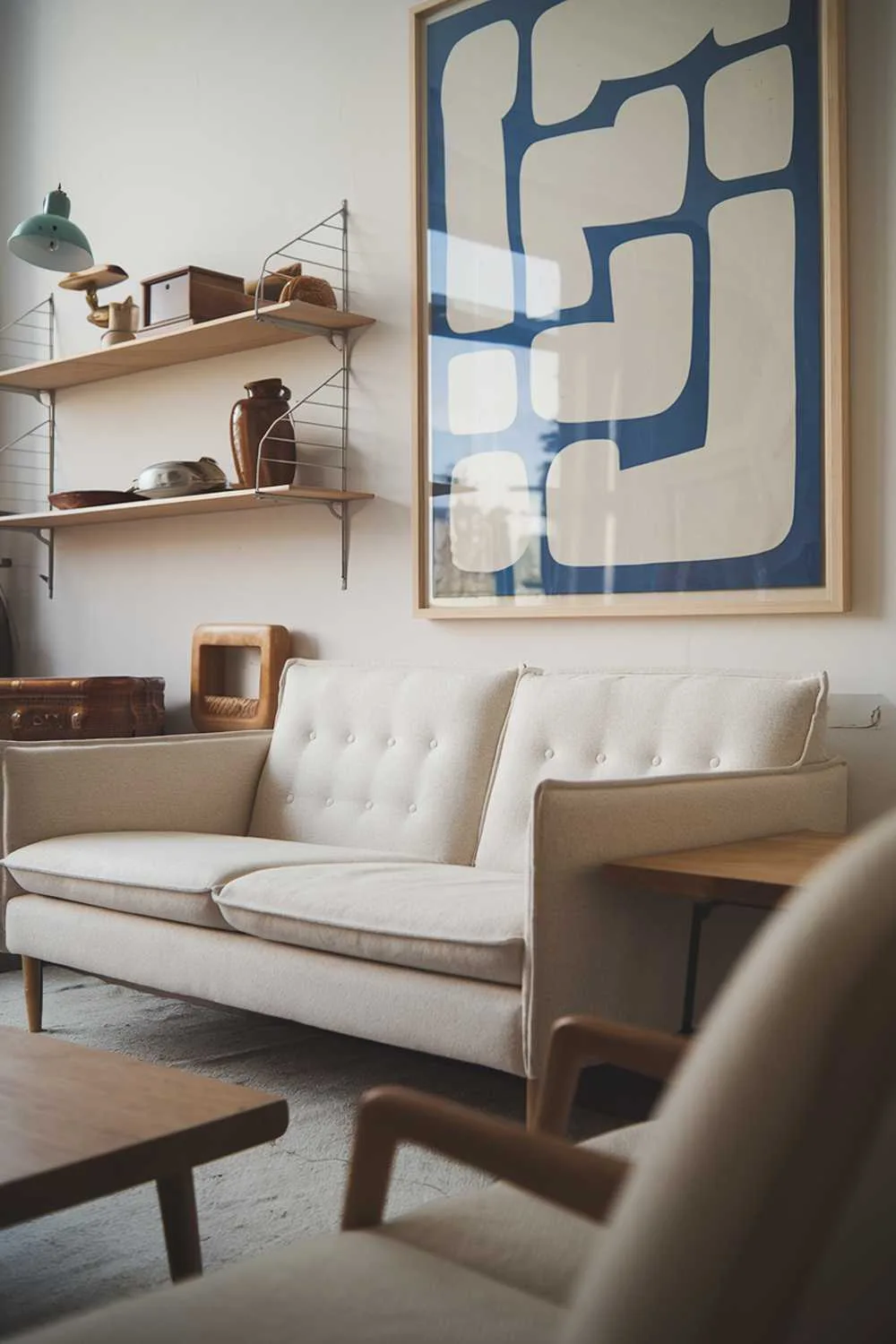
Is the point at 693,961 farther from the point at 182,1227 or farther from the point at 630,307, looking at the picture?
the point at 630,307

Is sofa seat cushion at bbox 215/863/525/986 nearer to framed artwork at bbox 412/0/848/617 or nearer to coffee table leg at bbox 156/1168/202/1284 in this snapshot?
coffee table leg at bbox 156/1168/202/1284

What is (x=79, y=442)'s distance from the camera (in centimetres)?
480

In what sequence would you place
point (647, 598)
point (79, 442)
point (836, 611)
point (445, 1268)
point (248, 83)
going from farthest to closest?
point (79, 442), point (248, 83), point (647, 598), point (836, 611), point (445, 1268)

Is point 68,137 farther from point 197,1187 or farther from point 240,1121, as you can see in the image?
point 240,1121

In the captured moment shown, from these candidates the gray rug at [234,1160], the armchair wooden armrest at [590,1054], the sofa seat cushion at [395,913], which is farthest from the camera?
the sofa seat cushion at [395,913]

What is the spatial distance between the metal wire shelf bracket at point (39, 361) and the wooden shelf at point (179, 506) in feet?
0.40

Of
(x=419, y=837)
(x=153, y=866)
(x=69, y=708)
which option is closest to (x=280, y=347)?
(x=69, y=708)

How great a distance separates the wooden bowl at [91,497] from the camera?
4.32 m

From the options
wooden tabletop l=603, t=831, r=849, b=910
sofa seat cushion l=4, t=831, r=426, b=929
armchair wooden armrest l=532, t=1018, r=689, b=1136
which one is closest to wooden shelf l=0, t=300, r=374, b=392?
sofa seat cushion l=4, t=831, r=426, b=929

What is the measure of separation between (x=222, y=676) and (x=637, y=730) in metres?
1.75

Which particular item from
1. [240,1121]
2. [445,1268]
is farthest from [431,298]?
[445,1268]

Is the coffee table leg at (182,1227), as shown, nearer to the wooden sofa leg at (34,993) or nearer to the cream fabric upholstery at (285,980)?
the cream fabric upholstery at (285,980)

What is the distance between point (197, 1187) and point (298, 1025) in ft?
3.16

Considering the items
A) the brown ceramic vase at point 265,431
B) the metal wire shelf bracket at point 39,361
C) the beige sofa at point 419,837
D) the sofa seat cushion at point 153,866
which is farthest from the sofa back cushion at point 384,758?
the metal wire shelf bracket at point 39,361
